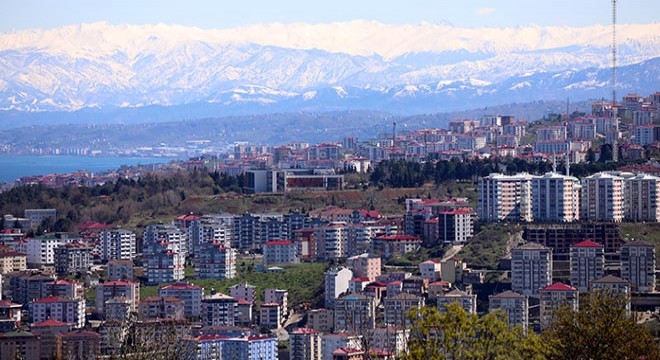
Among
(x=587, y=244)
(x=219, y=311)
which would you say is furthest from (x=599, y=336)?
(x=587, y=244)

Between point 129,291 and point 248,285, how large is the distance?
1.68 meters

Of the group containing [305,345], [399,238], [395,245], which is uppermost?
Result: [399,238]

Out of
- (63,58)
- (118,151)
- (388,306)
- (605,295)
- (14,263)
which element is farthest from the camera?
(63,58)

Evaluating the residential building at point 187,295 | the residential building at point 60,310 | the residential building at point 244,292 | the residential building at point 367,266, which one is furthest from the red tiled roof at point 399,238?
the residential building at point 60,310

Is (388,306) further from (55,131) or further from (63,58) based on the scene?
(63,58)

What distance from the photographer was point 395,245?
29.8 meters

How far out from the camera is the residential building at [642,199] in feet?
99.9

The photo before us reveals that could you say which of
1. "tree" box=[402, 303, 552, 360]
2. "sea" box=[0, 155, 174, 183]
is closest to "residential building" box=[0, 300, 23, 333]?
"tree" box=[402, 303, 552, 360]

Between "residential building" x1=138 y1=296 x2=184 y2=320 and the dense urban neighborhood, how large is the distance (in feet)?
0.12

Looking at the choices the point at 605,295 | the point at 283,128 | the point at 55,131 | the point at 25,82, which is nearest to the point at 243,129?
the point at 283,128

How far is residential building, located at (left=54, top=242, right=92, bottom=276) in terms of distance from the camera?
99.1ft

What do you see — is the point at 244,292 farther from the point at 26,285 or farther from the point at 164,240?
the point at 164,240

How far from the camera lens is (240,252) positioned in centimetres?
3203

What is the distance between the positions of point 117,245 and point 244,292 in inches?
203
